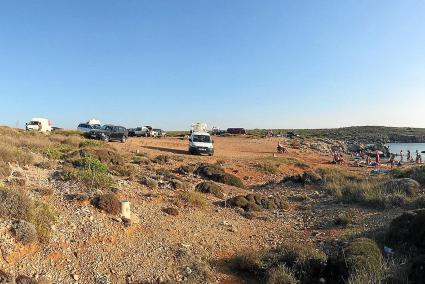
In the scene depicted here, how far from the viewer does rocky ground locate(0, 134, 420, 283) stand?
8.39 metres

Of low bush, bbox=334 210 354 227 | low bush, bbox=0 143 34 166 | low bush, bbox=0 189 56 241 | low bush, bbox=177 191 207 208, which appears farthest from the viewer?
low bush, bbox=0 143 34 166

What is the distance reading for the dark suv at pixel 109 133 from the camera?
132 ft

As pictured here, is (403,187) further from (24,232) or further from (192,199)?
(24,232)

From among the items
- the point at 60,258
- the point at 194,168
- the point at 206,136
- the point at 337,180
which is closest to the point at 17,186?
the point at 60,258

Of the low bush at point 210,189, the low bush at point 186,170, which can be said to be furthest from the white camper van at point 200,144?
the low bush at point 210,189

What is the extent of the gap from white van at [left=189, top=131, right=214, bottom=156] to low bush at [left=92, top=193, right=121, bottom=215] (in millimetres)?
23684

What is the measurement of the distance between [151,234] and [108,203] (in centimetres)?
156

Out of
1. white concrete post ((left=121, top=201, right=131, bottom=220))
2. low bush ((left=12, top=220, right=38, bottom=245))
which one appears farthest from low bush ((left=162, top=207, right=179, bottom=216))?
low bush ((left=12, top=220, right=38, bottom=245))

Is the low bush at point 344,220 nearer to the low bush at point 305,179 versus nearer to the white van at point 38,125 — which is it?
the low bush at point 305,179

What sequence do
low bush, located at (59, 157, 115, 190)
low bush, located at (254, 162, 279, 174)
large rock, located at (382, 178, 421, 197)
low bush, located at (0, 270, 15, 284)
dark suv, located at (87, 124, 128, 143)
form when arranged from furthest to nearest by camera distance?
dark suv, located at (87, 124, 128, 143) → low bush, located at (254, 162, 279, 174) → large rock, located at (382, 178, 421, 197) → low bush, located at (59, 157, 115, 190) → low bush, located at (0, 270, 15, 284)

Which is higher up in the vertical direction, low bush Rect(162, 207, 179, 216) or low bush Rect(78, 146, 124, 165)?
low bush Rect(78, 146, 124, 165)

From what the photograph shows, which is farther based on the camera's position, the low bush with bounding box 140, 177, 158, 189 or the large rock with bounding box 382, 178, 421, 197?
the large rock with bounding box 382, 178, 421, 197

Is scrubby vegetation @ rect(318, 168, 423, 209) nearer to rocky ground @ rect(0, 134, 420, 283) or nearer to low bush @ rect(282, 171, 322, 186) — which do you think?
rocky ground @ rect(0, 134, 420, 283)

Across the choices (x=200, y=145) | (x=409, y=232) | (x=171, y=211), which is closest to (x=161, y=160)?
(x=200, y=145)
